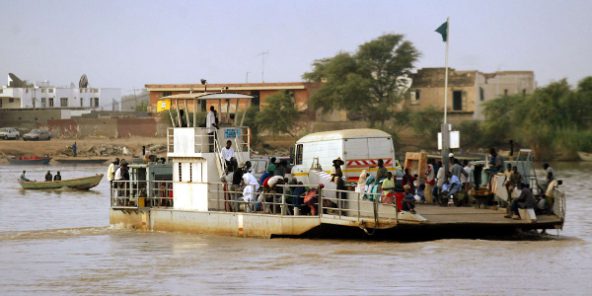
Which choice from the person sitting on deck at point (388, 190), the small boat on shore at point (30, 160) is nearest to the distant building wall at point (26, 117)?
the small boat on shore at point (30, 160)

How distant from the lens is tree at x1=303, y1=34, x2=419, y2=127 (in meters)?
72.9

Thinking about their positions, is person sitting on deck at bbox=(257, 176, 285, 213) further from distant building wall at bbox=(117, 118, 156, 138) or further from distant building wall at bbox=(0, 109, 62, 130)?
distant building wall at bbox=(0, 109, 62, 130)

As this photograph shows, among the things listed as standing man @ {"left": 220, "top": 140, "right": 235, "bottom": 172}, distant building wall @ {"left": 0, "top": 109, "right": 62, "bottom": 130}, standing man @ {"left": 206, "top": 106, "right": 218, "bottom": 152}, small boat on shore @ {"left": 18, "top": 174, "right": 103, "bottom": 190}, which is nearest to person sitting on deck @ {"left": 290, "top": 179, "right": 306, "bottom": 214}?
standing man @ {"left": 220, "top": 140, "right": 235, "bottom": 172}

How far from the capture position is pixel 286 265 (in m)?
21.0

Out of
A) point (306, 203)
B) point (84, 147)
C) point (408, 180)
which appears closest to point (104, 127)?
A: point (84, 147)

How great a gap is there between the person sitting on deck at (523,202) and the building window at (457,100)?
55.2 meters

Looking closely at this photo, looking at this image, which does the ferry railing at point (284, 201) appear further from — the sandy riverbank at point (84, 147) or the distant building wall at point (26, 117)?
the distant building wall at point (26, 117)

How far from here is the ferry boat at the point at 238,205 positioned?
22391 mm

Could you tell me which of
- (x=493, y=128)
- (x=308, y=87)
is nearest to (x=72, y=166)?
(x=308, y=87)

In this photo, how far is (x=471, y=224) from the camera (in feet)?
72.3

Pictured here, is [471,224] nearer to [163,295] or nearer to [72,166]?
[163,295]

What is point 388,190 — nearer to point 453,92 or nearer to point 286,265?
point 286,265

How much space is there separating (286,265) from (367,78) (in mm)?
55388

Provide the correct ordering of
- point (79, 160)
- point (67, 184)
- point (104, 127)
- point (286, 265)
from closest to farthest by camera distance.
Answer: point (286, 265), point (67, 184), point (79, 160), point (104, 127)
